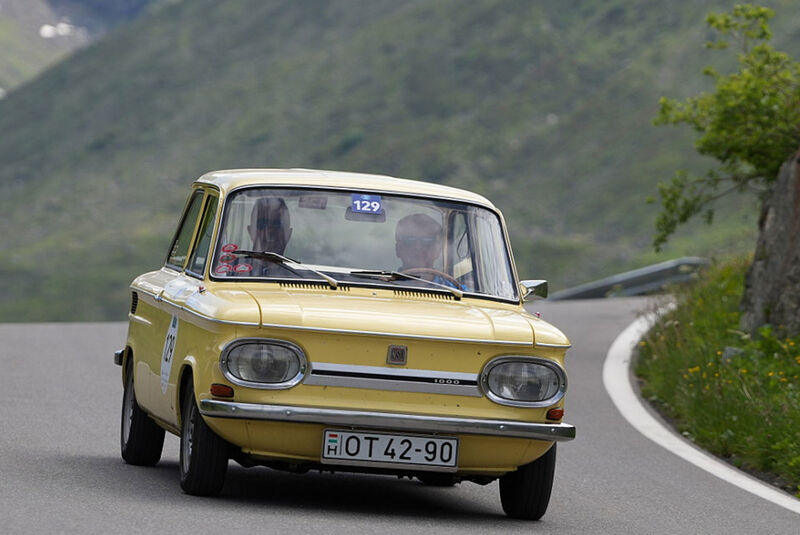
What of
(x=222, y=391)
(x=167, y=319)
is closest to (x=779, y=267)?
(x=167, y=319)

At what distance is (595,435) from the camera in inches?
468

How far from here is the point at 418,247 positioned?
8.45m

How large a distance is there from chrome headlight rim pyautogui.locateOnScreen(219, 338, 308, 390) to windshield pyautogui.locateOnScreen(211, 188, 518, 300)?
0.81 m

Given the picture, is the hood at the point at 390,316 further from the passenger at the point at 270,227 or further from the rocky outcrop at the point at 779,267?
the rocky outcrop at the point at 779,267

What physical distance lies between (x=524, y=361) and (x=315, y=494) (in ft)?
4.81

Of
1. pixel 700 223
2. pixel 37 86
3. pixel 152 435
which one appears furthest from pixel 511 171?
pixel 152 435

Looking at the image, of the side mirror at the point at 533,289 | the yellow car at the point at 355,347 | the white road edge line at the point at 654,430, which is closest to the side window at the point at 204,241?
the yellow car at the point at 355,347

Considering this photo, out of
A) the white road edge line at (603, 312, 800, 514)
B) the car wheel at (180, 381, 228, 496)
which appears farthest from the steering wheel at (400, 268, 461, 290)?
the white road edge line at (603, 312, 800, 514)

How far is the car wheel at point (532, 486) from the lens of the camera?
309 inches

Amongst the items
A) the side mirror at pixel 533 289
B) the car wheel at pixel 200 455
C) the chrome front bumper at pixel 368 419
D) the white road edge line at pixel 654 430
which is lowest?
the white road edge line at pixel 654 430

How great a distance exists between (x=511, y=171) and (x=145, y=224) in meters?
26.0

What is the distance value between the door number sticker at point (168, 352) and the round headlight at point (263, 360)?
0.92 metres

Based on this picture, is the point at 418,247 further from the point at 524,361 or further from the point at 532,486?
the point at 532,486

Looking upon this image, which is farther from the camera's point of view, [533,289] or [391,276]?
[533,289]
